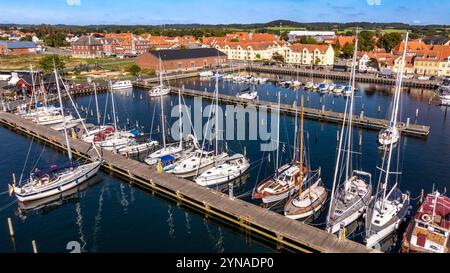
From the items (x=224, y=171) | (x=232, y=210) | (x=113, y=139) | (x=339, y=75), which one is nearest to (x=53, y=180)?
(x=113, y=139)

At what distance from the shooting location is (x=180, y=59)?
404ft

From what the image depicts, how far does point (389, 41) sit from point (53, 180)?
6091 inches

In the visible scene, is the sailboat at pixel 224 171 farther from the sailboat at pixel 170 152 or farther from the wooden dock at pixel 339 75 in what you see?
the wooden dock at pixel 339 75

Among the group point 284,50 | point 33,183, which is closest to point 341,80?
point 284,50

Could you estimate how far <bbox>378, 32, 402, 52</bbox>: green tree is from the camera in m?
157

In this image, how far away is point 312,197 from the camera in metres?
34.9

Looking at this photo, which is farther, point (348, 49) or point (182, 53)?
point (348, 49)

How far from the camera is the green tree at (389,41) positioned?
514ft

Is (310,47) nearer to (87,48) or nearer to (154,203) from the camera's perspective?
(87,48)

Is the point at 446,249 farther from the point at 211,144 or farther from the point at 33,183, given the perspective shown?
the point at 33,183

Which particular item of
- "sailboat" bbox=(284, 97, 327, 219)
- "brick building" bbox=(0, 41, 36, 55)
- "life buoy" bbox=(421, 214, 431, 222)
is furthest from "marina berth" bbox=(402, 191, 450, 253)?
"brick building" bbox=(0, 41, 36, 55)

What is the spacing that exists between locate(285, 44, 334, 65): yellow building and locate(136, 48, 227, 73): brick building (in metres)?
27.9

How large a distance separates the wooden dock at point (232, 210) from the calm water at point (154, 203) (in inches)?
41.7
